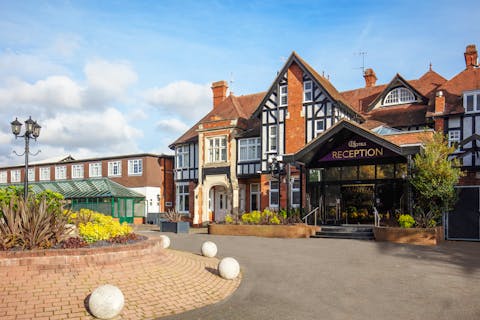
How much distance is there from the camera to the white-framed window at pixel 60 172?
41644mm

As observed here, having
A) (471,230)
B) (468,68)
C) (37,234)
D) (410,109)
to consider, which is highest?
(468,68)

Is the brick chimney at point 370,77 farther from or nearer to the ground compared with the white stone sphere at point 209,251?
farther from the ground

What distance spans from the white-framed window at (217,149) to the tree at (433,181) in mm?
13676

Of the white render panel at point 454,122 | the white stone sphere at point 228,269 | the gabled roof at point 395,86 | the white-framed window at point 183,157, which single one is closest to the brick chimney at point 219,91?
the white-framed window at point 183,157

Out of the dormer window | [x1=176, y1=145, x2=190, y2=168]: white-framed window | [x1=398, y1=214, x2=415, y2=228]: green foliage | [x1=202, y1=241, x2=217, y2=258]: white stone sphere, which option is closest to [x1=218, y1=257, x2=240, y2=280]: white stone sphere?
[x1=202, y1=241, x2=217, y2=258]: white stone sphere

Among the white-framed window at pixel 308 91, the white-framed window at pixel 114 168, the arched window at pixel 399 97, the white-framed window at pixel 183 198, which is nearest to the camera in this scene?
the white-framed window at pixel 308 91

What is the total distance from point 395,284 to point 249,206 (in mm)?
19330

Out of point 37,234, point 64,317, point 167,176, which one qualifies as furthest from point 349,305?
point 167,176

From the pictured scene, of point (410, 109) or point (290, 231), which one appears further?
point (410, 109)

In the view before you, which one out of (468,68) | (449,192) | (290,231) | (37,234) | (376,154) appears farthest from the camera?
(468,68)

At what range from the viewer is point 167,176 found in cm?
3712

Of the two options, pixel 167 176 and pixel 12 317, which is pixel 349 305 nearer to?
pixel 12 317

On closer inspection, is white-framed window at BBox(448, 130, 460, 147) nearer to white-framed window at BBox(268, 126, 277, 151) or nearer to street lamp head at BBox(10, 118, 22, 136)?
white-framed window at BBox(268, 126, 277, 151)

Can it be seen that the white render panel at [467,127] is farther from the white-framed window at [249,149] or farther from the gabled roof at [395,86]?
the white-framed window at [249,149]
